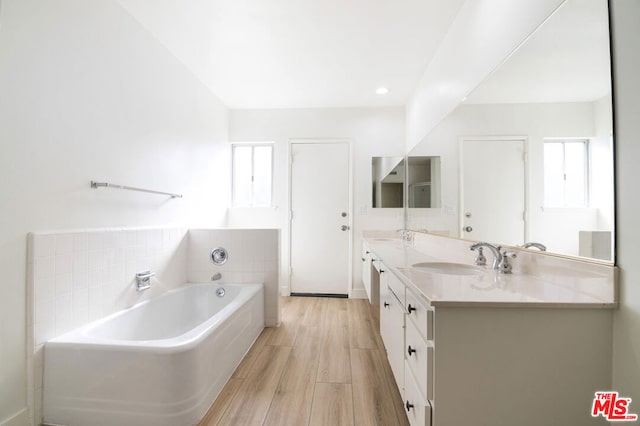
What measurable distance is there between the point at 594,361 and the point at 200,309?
2.48m

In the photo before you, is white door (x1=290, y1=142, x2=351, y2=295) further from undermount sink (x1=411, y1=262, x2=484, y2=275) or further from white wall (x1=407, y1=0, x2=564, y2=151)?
undermount sink (x1=411, y1=262, x2=484, y2=275)

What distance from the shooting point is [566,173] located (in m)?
1.04

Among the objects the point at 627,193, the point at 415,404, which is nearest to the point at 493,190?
the point at 627,193

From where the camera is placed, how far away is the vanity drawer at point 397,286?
4.20ft

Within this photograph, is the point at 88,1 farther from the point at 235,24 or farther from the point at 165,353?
the point at 165,353

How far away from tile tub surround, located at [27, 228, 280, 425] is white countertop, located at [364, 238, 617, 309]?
1.68 meters

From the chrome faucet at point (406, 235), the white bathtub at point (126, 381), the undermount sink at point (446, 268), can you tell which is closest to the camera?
the white bathtub at point (126, 381)

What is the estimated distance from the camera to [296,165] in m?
3.45

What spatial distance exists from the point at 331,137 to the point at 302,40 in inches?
55.6

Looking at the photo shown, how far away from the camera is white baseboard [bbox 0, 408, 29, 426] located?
1.16 meters

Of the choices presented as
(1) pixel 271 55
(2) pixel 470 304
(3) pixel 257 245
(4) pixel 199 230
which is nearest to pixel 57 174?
(4) pixel 199 230

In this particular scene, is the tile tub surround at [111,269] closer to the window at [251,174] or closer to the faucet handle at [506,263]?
the window at [251,174]

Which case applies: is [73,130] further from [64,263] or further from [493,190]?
[493,190]

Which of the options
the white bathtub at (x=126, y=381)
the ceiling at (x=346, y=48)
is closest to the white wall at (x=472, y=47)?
the ceiling at (x=346, y=48)
